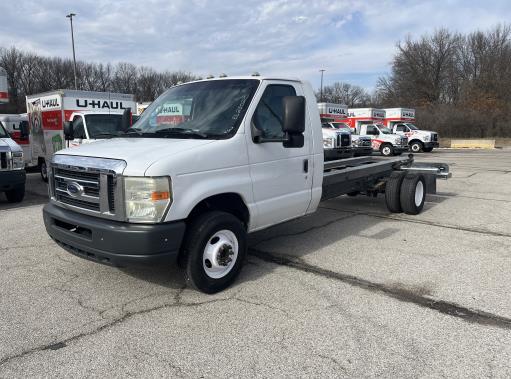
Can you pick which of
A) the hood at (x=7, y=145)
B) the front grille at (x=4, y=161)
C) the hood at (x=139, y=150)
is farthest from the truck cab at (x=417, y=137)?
the hood at (x=139, y=150)

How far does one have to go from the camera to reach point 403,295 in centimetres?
433

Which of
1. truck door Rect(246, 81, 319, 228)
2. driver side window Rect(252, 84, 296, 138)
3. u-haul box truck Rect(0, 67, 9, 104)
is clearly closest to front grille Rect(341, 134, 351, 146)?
u-haul box truck Rect(0, 67, 9, 104)

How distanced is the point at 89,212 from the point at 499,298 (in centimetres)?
405

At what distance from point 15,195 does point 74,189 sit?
651 centimetres

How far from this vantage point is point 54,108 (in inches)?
566

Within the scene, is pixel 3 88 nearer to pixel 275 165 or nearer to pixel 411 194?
pixel 275 165

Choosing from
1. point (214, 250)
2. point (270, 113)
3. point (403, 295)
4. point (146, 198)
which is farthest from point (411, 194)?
point (146, 198)

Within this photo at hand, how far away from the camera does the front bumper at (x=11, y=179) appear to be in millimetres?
8727

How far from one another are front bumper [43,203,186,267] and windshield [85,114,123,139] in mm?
8175

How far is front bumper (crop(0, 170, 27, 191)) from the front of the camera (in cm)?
873

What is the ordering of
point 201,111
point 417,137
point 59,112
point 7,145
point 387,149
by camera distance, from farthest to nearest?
point 417,137, point 387,149, point 59,112, point 7,145, point 201,111

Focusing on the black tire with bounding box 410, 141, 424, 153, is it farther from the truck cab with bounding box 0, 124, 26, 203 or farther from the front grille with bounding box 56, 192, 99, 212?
the front grille with bounding box 56, 192, 99, 212

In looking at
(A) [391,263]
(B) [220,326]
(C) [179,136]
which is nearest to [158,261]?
(B) [220,326]

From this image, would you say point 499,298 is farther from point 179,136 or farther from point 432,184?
point 432,184
